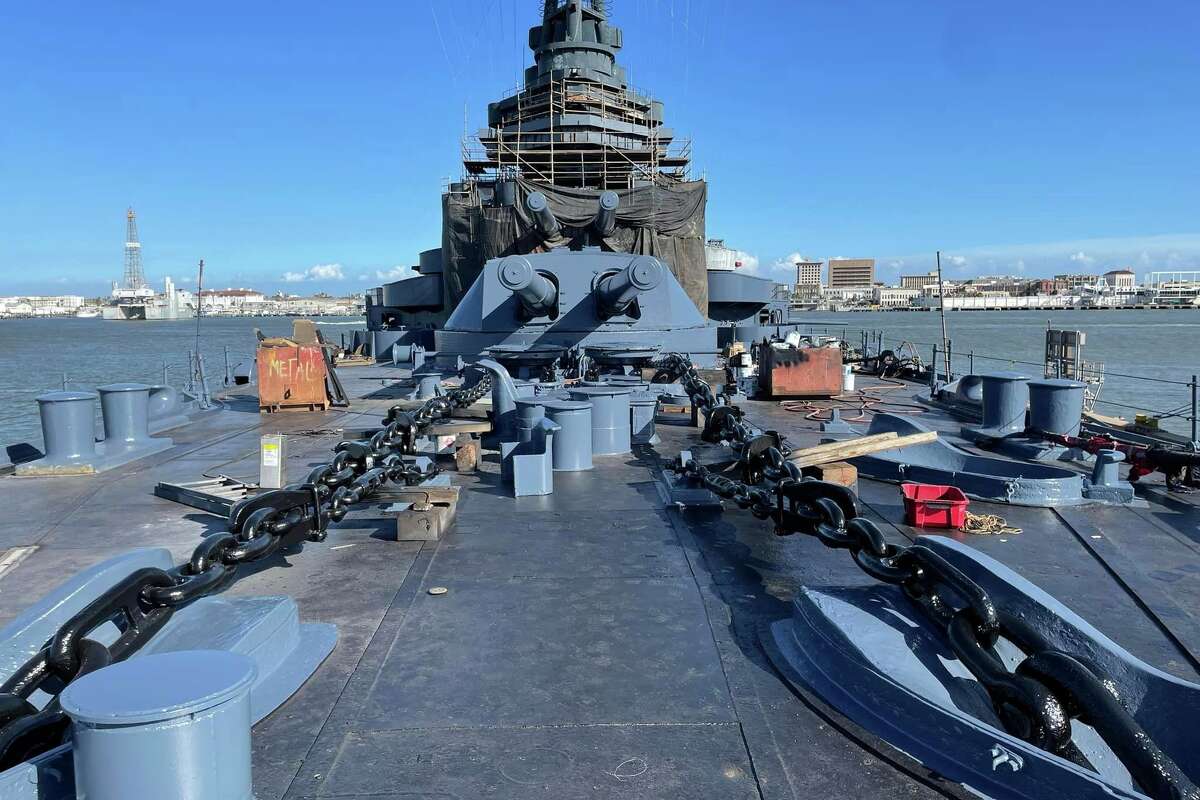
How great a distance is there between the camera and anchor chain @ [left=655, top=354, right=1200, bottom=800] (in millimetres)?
1562

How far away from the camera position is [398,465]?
Answer: 4.16 m

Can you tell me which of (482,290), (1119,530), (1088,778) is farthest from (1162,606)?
(482,290)

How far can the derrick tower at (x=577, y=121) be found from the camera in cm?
2106

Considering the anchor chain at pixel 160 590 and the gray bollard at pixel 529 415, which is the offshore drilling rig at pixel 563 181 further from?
the anchor chain at pixel 160 590

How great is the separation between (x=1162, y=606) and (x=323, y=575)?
312 cm

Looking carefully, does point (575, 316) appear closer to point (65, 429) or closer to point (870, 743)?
point (65, 429)

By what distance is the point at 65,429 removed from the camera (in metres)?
5.68

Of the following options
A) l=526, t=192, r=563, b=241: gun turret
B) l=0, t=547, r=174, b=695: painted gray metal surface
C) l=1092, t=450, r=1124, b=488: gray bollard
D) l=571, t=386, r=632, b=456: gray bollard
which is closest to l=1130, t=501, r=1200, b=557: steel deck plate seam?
l=1092, t=450, r=1124, b=488: gray bollard

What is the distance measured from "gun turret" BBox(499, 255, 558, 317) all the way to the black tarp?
6.97 metres

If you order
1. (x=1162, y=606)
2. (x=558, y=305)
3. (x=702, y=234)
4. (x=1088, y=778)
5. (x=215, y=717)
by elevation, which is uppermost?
(x=702, y=234)

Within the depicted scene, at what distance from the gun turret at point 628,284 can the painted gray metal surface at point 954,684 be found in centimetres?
665

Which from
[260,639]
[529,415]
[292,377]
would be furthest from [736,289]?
[260,639]

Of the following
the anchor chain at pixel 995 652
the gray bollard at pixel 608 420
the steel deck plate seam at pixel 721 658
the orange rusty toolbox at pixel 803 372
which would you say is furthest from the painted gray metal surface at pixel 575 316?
the anchor chain at pixel 995 652

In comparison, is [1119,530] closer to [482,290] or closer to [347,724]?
[347,724]
